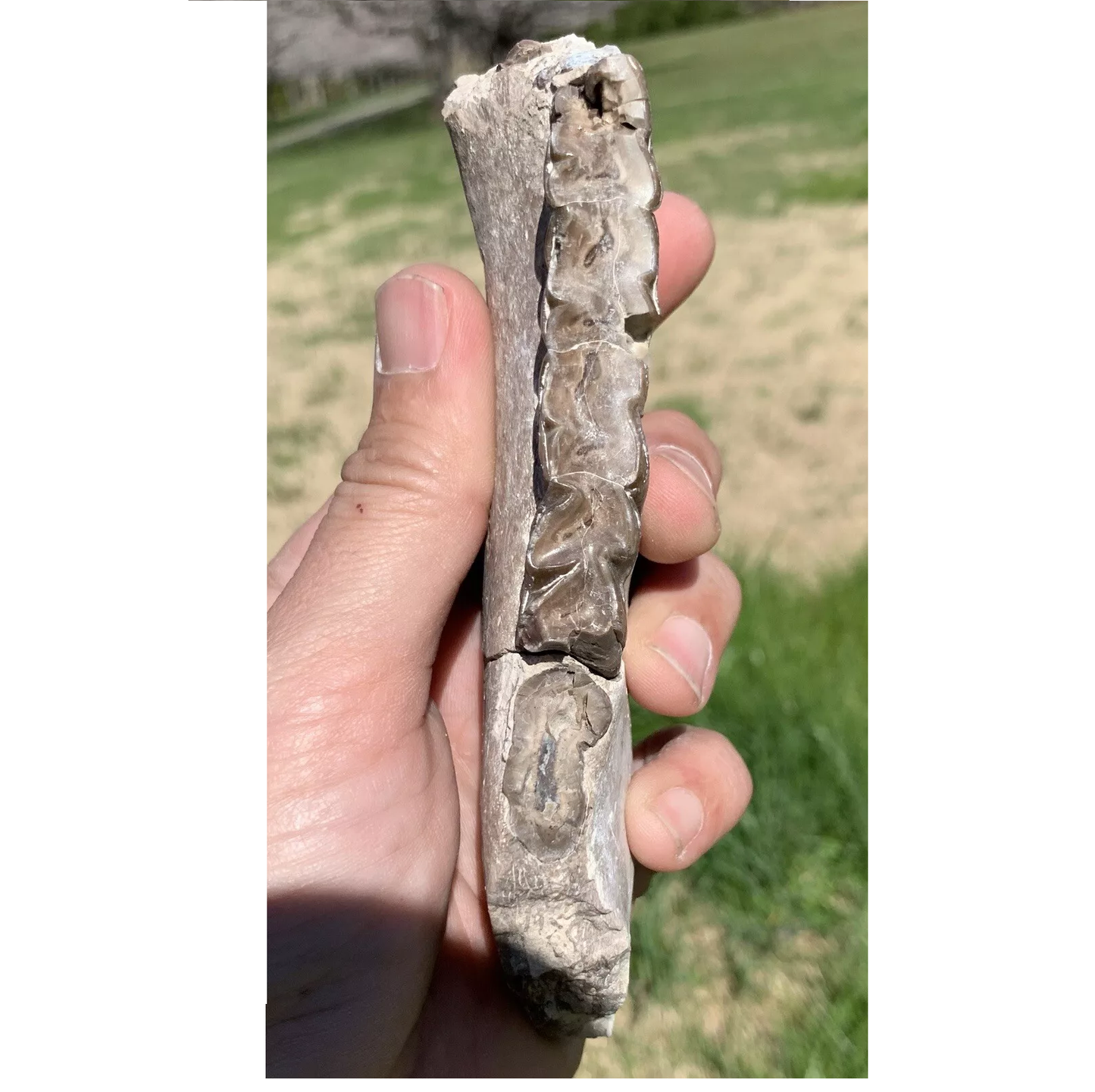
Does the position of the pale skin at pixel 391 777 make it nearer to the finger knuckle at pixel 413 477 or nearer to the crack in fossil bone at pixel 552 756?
the finger knuckle at pixel 413 477

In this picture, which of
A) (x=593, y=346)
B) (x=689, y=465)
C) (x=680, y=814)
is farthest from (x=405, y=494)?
(x=680, y=814)

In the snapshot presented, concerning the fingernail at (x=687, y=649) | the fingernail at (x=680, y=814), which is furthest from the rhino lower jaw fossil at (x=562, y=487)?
the fingernail at (x=687, y=649)

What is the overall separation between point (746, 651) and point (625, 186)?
1.96 metres

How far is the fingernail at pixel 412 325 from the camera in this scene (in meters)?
1.72

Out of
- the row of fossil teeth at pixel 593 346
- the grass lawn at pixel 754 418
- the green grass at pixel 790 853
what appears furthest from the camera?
the grass lawn at pixel 754 418

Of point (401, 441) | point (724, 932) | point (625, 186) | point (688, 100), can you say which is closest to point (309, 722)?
point (401, 441)

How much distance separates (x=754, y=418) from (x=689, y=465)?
2503 mm

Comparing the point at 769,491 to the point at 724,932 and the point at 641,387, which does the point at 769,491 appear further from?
the point at 641,387

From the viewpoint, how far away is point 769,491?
4.08m

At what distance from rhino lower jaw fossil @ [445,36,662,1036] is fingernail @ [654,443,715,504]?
551mm

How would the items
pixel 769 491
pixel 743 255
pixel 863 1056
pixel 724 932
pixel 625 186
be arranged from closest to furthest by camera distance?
1. pixel 625 186
2. pixel 863 1056
3. pixel 724 932
4. pixel 769 491
5. pixel 743 255

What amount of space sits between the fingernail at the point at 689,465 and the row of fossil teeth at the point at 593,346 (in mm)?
673

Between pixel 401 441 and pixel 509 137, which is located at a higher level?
pixel 509 137

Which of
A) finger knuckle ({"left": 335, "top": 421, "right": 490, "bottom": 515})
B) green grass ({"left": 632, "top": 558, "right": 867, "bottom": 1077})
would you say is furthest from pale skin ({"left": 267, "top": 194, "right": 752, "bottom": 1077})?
green grass ({"left": 632, "top": 558, "right": 867, "bottom": 1077})
